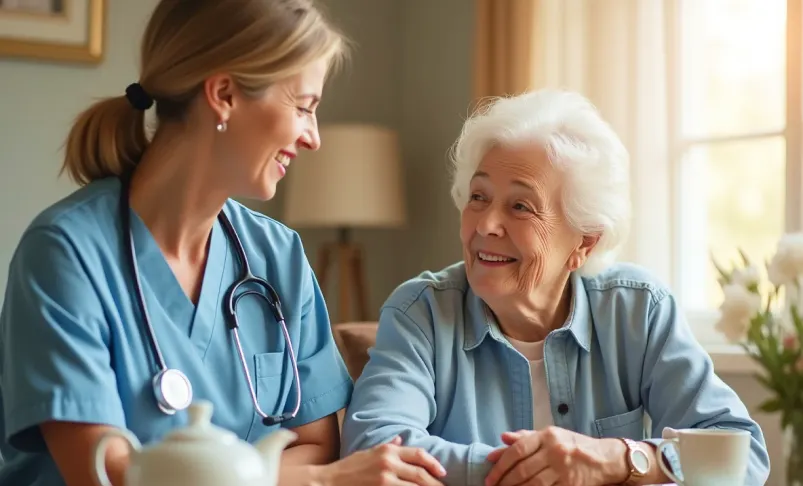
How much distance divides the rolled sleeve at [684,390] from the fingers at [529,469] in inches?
8.7

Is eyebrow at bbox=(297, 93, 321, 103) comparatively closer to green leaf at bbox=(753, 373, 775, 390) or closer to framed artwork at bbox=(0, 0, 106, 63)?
green leaf at bbox=(753, 373, 775, 390)

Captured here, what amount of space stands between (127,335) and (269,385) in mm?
281

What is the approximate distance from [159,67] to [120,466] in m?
0.61

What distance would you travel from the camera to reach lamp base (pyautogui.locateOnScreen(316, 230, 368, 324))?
3.89 m

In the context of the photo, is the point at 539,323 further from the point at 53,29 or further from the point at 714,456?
the point at 53,29

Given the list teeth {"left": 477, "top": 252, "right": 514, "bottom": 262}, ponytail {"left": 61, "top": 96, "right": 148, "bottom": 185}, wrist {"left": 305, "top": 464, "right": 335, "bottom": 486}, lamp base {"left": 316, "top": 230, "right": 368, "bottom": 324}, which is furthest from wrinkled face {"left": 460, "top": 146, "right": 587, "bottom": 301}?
lamp base {"left": 316, "top": 230, "right": 368, "bottom": 324}

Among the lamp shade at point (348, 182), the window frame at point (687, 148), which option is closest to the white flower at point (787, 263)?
the window frame at point (687, 148)

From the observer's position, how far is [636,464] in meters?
1.63

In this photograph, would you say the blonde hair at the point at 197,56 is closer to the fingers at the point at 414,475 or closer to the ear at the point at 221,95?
the ear at the point at 221,95

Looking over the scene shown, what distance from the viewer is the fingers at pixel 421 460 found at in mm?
1525

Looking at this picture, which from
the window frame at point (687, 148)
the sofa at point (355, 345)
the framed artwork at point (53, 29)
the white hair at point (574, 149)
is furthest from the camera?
the framed artwork at point (53, 29)

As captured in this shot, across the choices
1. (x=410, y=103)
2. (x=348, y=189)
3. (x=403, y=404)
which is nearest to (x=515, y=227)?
(x=403, y=404)

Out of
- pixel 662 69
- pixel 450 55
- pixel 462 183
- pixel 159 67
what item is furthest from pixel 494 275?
pixel 450 55

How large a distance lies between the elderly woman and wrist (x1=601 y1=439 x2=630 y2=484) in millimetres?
72
